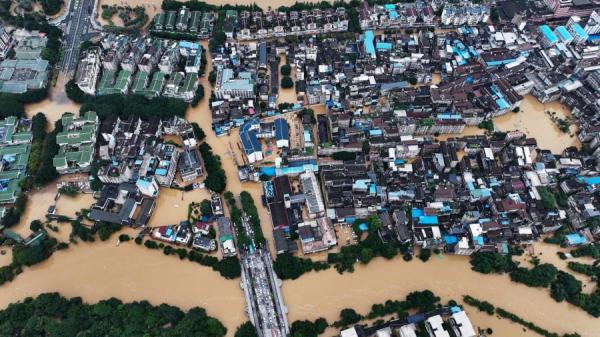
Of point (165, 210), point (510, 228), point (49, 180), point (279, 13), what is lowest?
point (510, 228)

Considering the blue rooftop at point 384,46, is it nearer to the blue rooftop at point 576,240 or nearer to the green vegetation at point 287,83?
the green vegetation at point 287,83

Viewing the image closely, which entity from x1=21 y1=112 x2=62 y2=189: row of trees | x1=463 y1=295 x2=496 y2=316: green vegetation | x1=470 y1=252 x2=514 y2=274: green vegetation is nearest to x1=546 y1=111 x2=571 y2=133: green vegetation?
x1=470 y1=252 x2=514 y2=274: green vegetation

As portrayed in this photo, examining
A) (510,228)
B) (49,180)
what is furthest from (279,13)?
(510,228)

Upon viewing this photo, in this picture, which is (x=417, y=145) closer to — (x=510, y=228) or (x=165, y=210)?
(x=510, y=228)

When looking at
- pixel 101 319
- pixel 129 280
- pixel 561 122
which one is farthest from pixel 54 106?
pixel 561 122

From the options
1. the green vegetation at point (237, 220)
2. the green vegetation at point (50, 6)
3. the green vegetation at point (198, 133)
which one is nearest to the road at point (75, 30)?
the green vegetation at point (50, 6)

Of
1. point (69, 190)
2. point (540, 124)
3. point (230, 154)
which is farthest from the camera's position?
point (540, 124)

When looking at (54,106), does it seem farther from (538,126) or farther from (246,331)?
(538,126)
